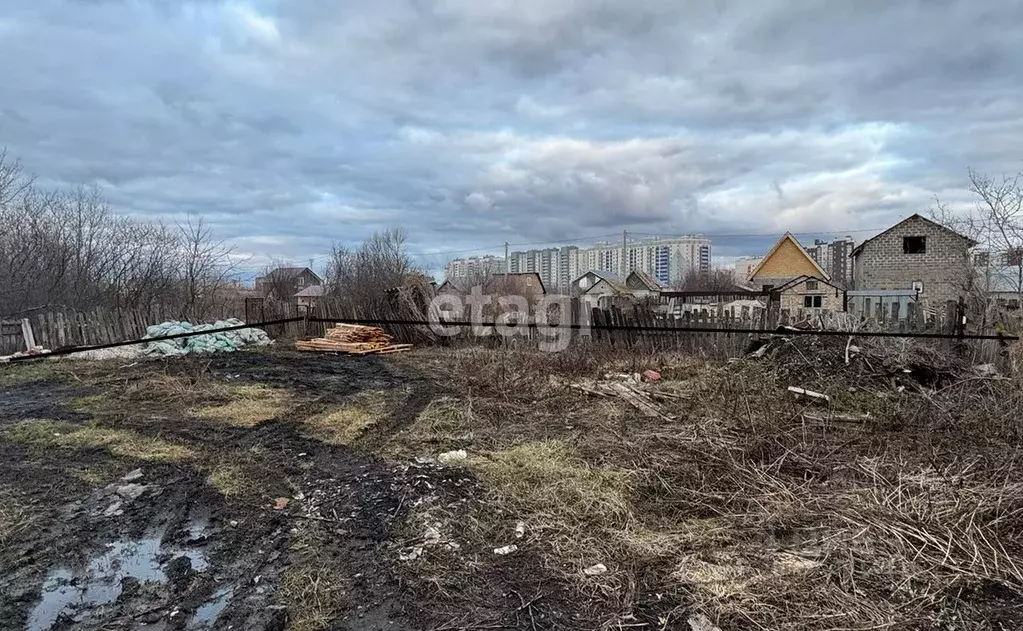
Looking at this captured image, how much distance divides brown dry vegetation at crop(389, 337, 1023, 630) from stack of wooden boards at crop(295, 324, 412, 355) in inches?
247

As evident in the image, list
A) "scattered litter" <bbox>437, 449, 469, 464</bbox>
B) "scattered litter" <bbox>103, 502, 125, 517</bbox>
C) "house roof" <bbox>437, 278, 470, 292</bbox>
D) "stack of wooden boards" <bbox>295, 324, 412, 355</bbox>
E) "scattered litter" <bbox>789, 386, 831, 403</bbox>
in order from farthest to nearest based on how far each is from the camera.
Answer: "house roof" <bbox>437, 278, 470, 292</bbox> → "stack of wooden boards" <bbox>295, 324, 412, 355</bbox> → "scattered litter" <bbox>789, 386, 831, 403</bbox> → "scattered litter" <bbox>437, 449, 469, 464</bbox> → "scattered litter" <bbox>103, 502, 125, 517</bbox>

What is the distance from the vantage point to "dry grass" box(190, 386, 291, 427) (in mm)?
5938

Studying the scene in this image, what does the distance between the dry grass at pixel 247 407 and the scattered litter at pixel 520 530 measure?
12.5 feet

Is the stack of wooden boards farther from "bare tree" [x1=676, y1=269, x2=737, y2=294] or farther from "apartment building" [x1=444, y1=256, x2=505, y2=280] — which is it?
"bare tree" [x1=676, y1=269, x2=737, y2=294]

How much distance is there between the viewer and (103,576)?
2746 mm

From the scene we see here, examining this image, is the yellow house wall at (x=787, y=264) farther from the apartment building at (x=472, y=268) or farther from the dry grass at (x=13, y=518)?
the dry grass at (x=13, y=518)

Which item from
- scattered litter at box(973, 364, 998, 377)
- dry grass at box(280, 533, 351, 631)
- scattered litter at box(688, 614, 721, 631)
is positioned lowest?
scattered litter at box(688, 614, 721, 631)

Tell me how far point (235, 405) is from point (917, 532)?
6.83 meters

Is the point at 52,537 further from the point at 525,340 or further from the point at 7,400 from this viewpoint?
the point at 525,340

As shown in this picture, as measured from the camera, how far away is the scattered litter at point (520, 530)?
10.2ft

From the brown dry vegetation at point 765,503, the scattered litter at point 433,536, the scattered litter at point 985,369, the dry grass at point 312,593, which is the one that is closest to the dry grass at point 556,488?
the brown dry vegetation at point 765,503

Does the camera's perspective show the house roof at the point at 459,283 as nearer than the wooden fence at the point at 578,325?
No

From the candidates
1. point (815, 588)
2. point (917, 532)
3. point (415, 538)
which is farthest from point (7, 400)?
point (917, 532)

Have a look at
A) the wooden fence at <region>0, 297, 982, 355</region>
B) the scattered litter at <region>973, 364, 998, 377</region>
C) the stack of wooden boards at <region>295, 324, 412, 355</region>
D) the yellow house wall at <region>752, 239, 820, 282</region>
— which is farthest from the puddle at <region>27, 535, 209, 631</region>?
the yellow house wall at <region>752, 239, 820, 282</region>
